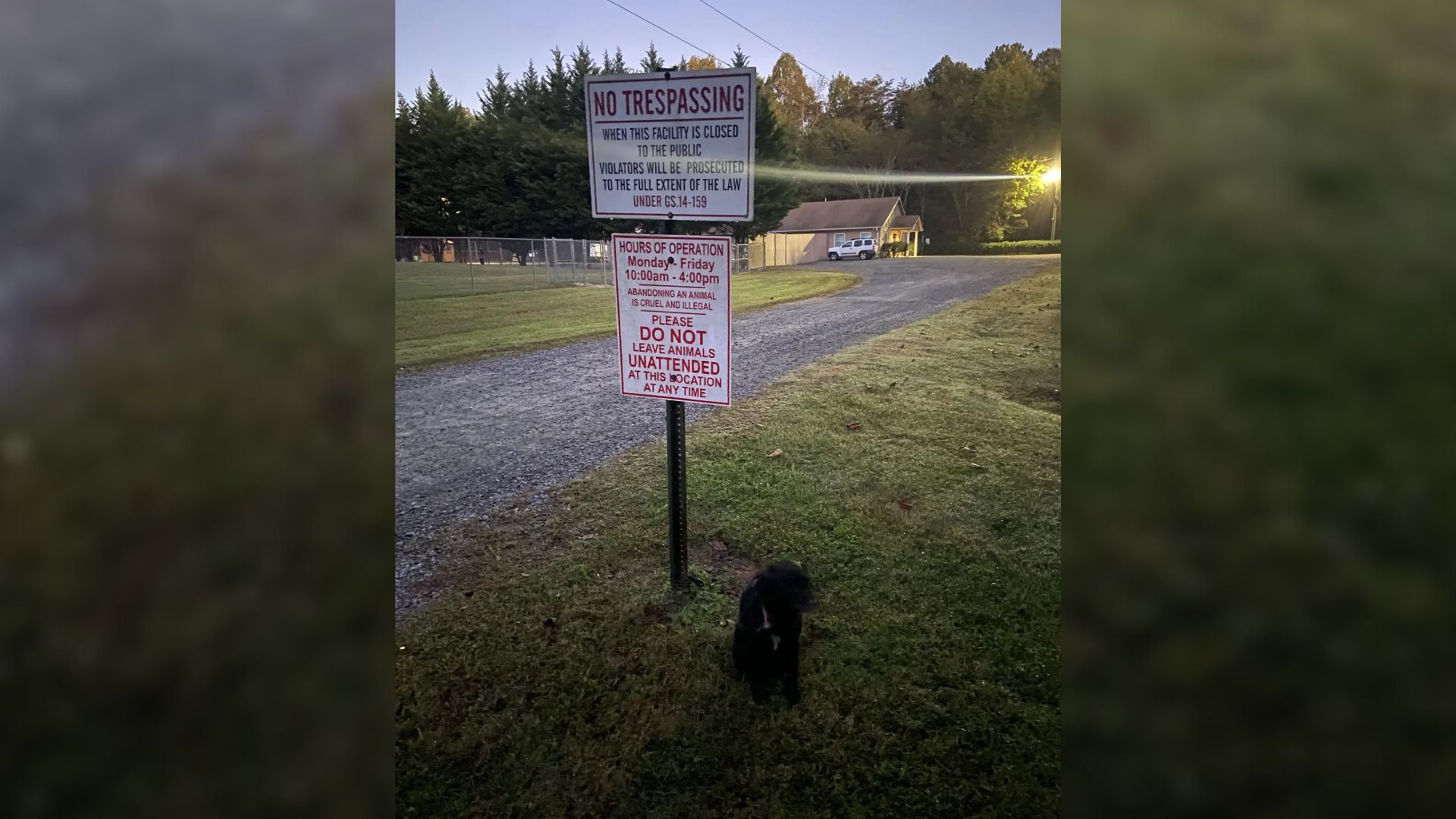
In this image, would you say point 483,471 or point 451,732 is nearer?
point 451,732

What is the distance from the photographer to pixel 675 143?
2.56m

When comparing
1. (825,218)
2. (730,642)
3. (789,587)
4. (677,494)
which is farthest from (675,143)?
(825,218)

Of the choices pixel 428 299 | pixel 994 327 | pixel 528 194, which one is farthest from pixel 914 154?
pixel 528 194

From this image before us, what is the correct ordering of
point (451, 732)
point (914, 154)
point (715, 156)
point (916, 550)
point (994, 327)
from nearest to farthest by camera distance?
1. point (451, 732)
2. point (715, 156)
3. point (914, 154)
4. point (916, 550)
5. point (994, 327)

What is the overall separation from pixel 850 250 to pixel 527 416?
A: 40.8 ft

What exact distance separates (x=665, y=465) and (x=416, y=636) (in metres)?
2.14

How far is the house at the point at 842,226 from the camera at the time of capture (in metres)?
6.61

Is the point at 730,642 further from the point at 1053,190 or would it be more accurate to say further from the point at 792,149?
the point at 792,149

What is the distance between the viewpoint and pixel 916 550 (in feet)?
11.3

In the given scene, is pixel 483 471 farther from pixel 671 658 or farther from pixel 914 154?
pixel 914 154

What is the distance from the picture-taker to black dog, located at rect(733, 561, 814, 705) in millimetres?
2400

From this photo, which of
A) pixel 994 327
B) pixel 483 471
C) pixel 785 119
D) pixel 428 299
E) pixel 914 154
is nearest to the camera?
pixel 914 154

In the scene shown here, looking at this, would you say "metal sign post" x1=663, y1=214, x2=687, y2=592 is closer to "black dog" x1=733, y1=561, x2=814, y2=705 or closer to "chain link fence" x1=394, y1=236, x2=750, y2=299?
"black dog" x1=733, y1=561, x2=814, y2=705

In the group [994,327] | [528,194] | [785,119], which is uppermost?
[528,194]
